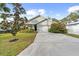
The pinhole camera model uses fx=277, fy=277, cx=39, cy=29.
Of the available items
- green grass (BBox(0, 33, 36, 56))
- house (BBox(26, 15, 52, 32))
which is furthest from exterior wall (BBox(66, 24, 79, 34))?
green grass (BBox(0, 33, 36, 56))

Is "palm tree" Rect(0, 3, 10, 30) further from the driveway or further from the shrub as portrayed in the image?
the shrub

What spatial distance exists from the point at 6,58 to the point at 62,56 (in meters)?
1.57

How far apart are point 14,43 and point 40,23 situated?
96 centimetres

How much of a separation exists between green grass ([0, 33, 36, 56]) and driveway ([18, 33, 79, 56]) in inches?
5.7

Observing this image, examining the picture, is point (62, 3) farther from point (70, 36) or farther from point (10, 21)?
point (10, 21)

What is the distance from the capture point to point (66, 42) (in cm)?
797

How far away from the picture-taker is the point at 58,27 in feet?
26.5

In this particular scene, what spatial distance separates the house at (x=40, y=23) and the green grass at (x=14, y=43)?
26 cm

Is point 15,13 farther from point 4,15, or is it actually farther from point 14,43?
point 14,43

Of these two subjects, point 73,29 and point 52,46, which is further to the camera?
point 73,29

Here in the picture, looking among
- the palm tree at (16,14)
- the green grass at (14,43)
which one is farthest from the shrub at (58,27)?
the palm tree at (16,14)

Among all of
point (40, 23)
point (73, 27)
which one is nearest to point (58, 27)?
point (73, 27)

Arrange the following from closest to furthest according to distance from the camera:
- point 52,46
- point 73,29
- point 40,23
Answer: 1. point 52,46
2. point 73,29
3. point 40,23

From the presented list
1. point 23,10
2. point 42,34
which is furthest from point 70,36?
point 23,10
